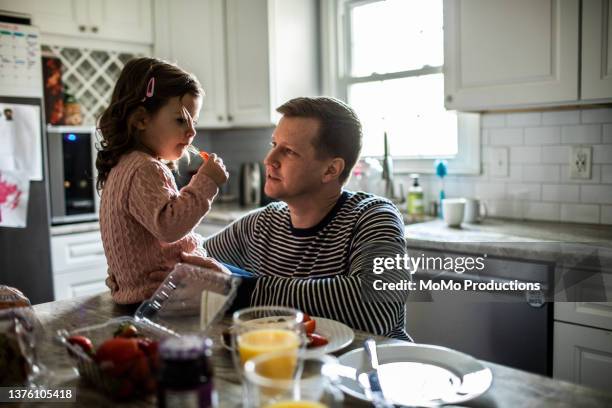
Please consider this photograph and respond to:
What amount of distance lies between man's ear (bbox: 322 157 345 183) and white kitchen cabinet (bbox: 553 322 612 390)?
1.03 m

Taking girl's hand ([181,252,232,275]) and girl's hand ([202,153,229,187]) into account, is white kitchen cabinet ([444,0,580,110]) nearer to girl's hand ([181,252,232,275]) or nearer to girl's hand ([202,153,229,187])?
girl's hand ([202,153,229,187])

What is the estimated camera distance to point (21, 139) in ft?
9.68

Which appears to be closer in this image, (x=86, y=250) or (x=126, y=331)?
(x=126, y=331)

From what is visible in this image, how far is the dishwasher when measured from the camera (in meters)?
2.06

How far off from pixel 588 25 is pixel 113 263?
1.95m

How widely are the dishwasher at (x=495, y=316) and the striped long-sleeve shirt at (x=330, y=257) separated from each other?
806 millimetres

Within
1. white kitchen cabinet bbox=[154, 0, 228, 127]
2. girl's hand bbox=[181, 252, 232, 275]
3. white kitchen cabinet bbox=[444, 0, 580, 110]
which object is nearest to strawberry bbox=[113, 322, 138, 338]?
girl's hand bbox=[181, 252, 232, 275]

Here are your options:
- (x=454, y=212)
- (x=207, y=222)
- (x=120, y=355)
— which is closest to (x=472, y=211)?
(x=454, y=212)

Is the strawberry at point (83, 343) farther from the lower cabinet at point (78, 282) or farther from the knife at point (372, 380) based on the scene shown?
the lower cabinet at point (78, 282)

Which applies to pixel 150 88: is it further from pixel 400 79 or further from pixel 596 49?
pixel 400 79

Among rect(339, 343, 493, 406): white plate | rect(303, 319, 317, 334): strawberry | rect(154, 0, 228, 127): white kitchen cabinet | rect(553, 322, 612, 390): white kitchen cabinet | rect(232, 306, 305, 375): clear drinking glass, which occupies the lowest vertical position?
rect(553, 322, 612, 390): white kitchen cabinet

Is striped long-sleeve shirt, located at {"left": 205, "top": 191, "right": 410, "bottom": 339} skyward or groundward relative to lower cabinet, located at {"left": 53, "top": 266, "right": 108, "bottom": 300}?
skyward

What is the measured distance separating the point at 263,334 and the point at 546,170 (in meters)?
2.19

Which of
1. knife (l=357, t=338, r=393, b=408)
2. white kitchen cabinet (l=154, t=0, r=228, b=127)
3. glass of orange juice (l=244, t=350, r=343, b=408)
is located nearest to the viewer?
glass of orange juice (l=244, t=350, r=343, b=408)
